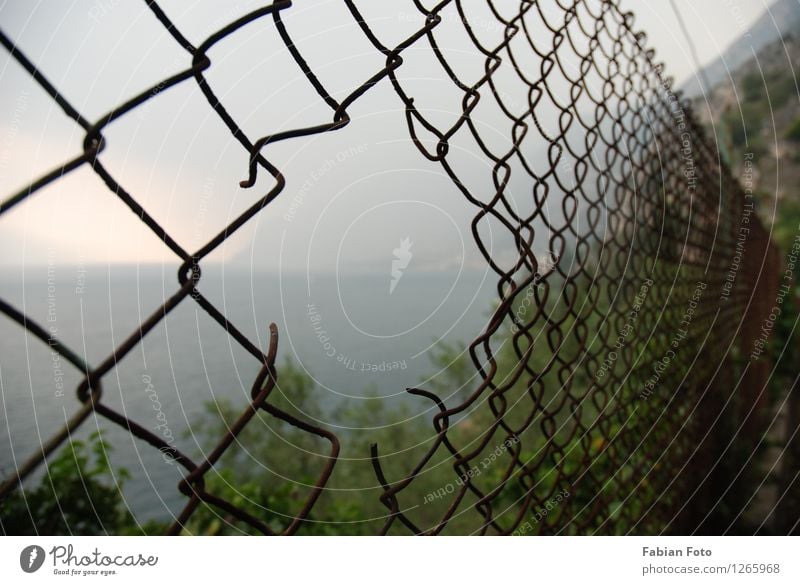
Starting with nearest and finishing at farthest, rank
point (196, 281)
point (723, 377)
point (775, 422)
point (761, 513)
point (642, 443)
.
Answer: point (196, 281)
point (642, 443)
point (723, 377)
point (761, 513)
point (775, 422)

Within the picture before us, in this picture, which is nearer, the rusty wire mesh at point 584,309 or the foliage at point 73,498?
Result: the rusty wire mesh at point 584,309

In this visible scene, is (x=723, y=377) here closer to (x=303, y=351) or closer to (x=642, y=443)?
(x=642, y=443)

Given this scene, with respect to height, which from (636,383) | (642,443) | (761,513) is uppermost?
(636,383)

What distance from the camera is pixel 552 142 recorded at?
55cm

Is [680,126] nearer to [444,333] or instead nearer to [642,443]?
[642,443]

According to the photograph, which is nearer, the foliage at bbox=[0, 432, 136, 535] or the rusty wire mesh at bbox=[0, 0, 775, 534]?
the rusty wire mesh at bbox=[0, 0, 775, 534]

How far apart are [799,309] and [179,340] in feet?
11.2

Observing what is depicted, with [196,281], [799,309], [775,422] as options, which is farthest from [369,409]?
[196,281]

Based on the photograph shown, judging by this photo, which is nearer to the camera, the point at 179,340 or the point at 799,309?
the point at 179,340

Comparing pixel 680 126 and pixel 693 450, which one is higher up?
pixel 680 126

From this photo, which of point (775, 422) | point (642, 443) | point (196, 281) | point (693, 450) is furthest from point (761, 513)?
point (196, 281)

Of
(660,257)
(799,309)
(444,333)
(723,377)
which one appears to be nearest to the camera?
(444,333)

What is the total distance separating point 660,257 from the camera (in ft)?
3.58

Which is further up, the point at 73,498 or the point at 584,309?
the point at 584,309
